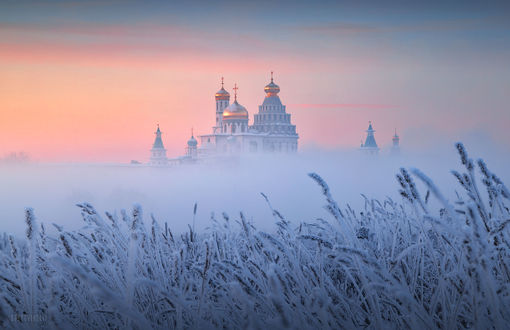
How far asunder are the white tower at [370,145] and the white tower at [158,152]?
2922 centimetres

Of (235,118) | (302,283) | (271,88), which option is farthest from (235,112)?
(302,283)

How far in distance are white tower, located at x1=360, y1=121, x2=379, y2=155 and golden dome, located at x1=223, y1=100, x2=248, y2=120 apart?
22777mm

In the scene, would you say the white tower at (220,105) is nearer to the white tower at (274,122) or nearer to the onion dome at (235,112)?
the white tower at (274,122)

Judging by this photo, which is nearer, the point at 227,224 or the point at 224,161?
the point at 227,224

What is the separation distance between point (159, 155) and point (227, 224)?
74.9 metres

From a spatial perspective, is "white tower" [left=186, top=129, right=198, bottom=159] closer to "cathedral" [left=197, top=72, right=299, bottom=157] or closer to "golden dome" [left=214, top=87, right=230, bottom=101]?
"cathedral" [left=197, top=72, right=299, bottom=157]

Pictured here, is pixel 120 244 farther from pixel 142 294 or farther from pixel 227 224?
pixel 227 224

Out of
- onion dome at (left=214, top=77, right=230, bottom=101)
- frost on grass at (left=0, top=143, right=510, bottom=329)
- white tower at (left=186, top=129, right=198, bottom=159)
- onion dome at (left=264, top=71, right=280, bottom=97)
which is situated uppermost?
onion dome at (left=264, top=71, right=280, bottom=97)

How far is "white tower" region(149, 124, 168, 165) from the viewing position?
75431 millimetres

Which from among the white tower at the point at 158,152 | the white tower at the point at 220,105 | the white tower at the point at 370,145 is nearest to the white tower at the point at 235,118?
the white tower at the point at 220,105

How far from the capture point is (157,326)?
205 cm

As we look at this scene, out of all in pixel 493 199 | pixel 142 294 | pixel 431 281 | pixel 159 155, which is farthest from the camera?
pixel 159 155

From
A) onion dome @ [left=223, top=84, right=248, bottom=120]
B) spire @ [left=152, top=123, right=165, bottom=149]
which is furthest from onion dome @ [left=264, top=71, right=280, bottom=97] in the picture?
spire @ [left=152, top=123, right=165, bottom=149]

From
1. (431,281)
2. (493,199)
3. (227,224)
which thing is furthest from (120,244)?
(493,199)
